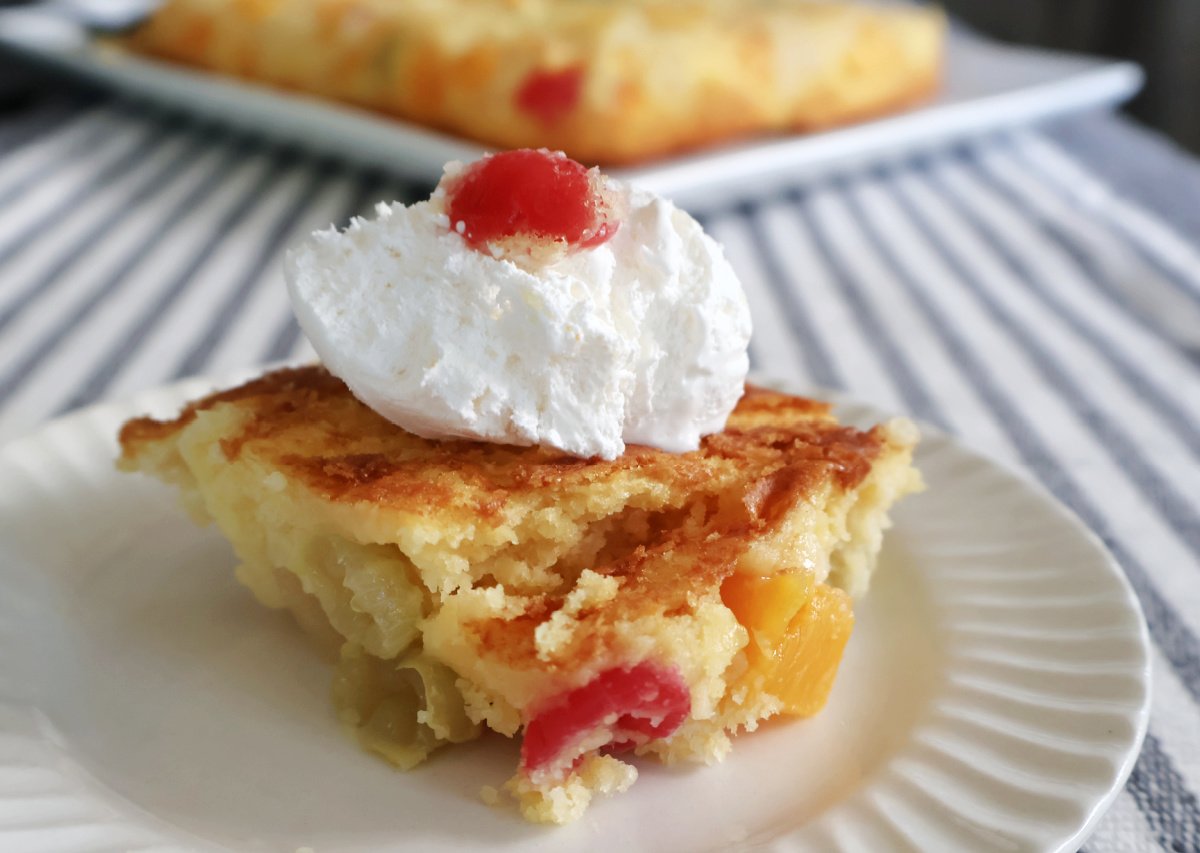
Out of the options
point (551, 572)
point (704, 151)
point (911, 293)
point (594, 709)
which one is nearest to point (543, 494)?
point (551, 572)

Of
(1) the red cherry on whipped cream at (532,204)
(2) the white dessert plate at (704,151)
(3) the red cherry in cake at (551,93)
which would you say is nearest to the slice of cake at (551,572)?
(1) the red cherry on whipped cream at (532,204)

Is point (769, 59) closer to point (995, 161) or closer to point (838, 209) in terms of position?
point (838, 209)

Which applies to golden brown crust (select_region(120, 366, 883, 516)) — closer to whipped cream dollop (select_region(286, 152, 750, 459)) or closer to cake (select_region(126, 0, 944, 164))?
whipped cream dollop (select_region(286, 152, 750, 459))

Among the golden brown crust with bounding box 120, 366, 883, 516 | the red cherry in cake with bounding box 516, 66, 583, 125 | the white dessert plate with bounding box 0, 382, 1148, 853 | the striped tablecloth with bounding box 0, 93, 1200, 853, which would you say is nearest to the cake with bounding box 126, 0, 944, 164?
the red cherry in cake with bounding box 516, 66, 583, 125

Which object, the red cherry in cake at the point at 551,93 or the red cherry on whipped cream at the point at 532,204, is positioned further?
the red cherry in cake at the point at 551,93

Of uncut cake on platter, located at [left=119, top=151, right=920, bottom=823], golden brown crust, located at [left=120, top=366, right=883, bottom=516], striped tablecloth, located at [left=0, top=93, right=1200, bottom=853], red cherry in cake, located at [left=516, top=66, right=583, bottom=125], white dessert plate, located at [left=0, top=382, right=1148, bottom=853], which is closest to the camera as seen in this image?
white dessert plate, located at [left=0, top=382, right=1148, bottom=853]

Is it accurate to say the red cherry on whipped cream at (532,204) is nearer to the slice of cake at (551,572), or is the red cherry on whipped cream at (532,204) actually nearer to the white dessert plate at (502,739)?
the slice of cake at (551,572)
